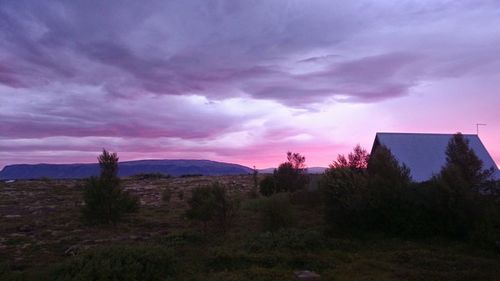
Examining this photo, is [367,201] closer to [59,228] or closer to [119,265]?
[119,265]

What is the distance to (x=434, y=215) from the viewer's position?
1764 centimetres

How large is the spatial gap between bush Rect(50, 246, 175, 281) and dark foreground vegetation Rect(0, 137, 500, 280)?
0.03 metres

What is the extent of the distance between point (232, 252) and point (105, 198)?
30.4 ft

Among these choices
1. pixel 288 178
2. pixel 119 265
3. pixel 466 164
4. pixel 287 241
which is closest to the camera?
pixel 119 265

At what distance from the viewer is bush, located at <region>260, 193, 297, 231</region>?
60.0 feet

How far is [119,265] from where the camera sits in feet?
36.8

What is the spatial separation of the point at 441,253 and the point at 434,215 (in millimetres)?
3297

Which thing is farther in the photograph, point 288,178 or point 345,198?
point 288,178

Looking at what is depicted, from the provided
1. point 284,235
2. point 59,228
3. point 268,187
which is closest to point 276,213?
point 284,235

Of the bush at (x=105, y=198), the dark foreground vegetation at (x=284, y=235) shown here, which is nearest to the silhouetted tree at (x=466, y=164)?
the dark foreground vegetation at (x=284, y=235)

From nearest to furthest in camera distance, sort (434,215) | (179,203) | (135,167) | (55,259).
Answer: (55,259), (434,215), (179,203), (135,167)

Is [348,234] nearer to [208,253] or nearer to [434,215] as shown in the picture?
[434,215]

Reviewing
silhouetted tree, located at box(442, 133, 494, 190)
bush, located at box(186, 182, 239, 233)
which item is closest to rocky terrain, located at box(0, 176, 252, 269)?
bush, located at box(186, 182, 239, 233)

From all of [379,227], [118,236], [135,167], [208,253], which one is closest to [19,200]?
[118,236]
